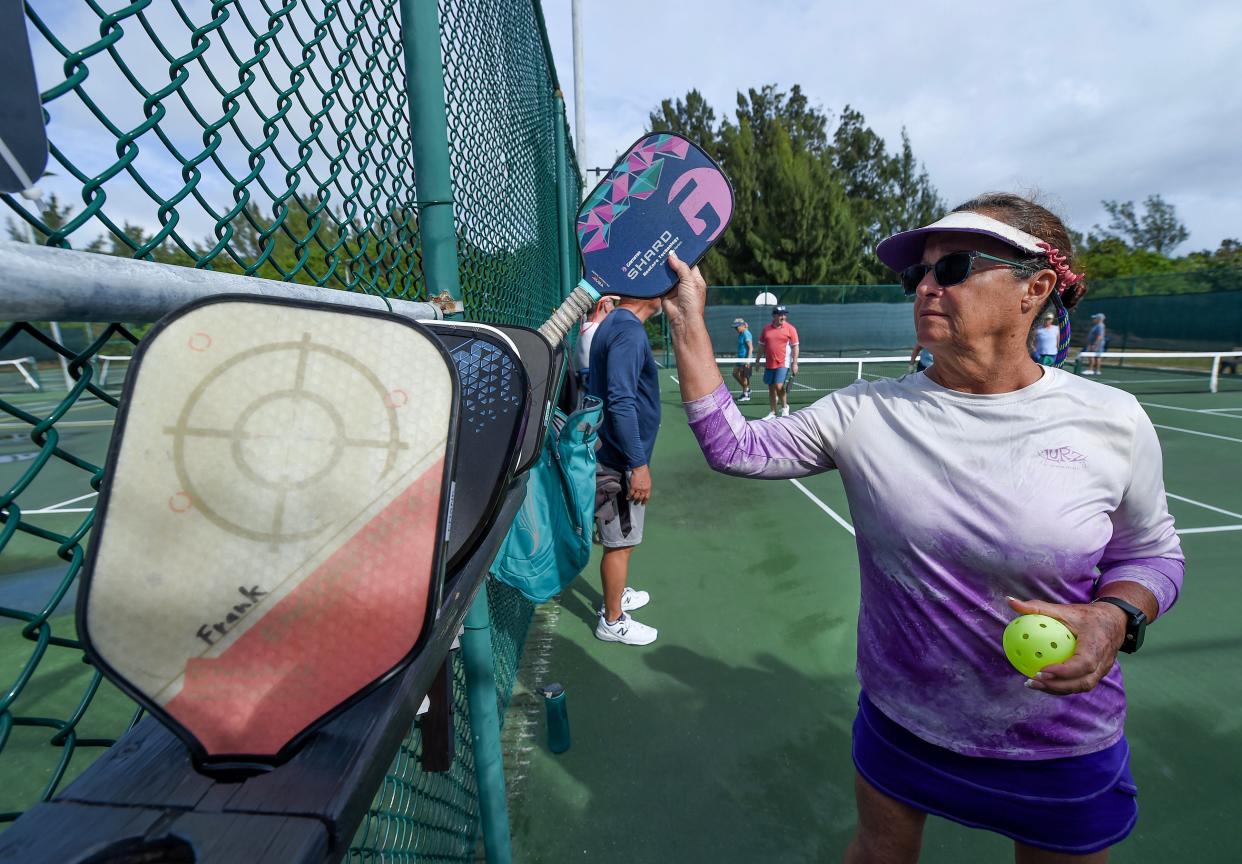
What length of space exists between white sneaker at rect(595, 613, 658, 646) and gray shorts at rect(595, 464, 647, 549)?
45 centimetres

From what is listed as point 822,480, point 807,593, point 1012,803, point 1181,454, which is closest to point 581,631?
point 807,593

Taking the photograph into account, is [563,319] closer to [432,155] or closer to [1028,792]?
[432,155]

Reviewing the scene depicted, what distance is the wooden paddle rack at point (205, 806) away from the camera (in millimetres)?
393

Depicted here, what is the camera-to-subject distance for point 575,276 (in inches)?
214

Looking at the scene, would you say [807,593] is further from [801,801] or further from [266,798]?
[266,798]

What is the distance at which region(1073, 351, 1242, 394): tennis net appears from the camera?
42.3 ft

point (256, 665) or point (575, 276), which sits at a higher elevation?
point (575, 276)

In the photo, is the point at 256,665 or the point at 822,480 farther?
the point at 822,480

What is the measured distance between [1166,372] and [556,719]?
22351 millimetres

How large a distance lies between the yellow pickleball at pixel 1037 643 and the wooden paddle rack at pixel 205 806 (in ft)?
4.01

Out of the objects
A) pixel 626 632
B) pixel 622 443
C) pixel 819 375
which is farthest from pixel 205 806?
pixel 819 375

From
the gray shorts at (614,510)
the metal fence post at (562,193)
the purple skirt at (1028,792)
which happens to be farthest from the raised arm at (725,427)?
the metal fence post at (562,193)

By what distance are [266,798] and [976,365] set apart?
1.60 m

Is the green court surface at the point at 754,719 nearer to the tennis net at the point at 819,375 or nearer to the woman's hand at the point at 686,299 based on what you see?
the woman's hand at the point at 686,299
